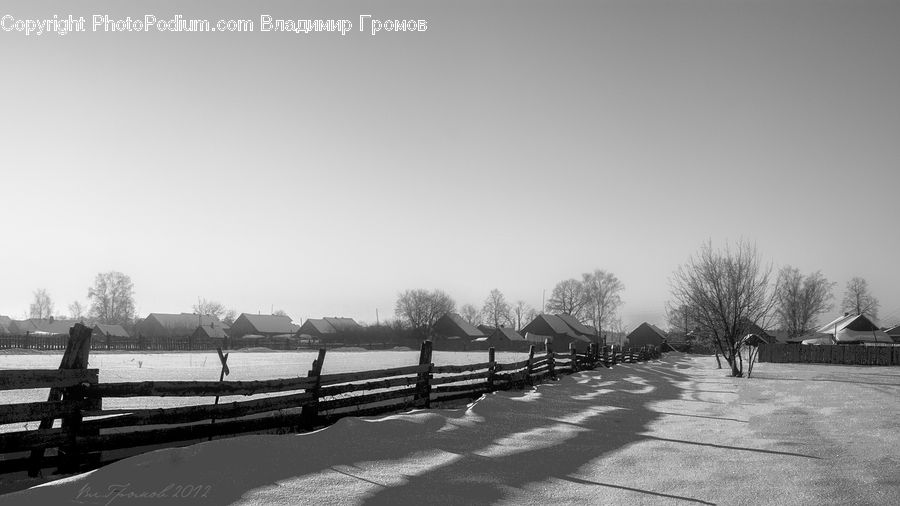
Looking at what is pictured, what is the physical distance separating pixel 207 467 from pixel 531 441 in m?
4.23

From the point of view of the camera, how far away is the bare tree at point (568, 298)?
108 metres

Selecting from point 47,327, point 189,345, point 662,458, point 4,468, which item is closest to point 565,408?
point 662,458

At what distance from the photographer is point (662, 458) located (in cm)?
779

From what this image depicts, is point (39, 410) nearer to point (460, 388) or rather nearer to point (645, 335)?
point (460, 388)

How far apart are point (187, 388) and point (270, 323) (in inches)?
3854

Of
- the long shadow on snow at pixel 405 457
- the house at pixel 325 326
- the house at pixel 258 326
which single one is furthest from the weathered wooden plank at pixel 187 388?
the house at pixel 258 326

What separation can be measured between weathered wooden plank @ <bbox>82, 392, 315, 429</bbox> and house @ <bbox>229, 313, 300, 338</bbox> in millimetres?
92901

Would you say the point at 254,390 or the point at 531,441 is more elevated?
the point at 254,390

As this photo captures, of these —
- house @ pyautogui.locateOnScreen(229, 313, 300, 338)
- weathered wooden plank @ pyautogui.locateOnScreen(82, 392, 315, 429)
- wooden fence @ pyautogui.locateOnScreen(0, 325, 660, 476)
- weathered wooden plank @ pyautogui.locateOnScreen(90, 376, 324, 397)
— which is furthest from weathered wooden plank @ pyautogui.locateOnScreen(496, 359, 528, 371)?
house @ pyautogui.locateOnScreen(229, 313, 300, 338)

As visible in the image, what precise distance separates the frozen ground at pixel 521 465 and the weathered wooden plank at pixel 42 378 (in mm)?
1056

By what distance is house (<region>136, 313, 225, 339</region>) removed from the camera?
9264cm

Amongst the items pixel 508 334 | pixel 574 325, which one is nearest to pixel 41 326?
pixel 508 334

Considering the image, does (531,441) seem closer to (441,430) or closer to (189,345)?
(441,430)

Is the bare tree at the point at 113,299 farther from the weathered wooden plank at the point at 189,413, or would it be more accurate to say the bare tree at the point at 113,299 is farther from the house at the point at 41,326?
the weathered wooden plank at the point at 189,413
